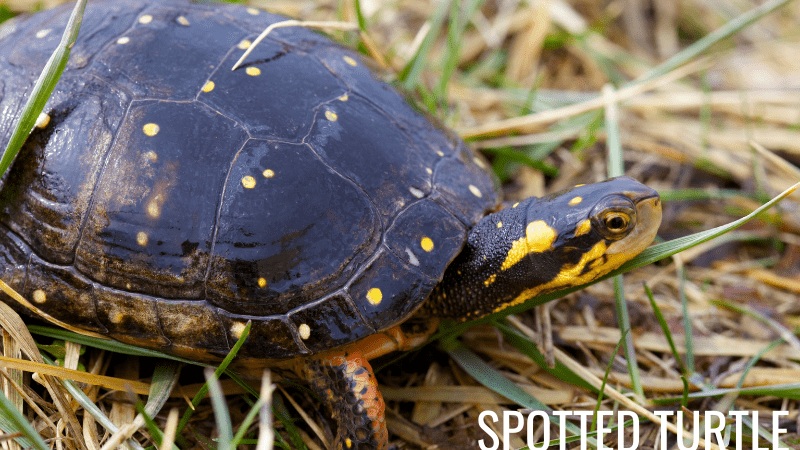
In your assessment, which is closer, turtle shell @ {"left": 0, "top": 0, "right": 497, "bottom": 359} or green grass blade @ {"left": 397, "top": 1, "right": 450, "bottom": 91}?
turtle shell @ {"left": 0, "top": 0, "right": 497, "bottom": 359}

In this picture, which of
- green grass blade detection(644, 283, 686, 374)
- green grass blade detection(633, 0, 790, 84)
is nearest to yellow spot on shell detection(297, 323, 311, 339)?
green grass blade detection(644, 283, 686, 374)

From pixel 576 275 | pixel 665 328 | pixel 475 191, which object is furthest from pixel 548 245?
pixel 665 328

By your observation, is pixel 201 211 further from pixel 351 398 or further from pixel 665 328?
pixel 665 328

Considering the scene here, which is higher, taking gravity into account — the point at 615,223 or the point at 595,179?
the point at 595,179

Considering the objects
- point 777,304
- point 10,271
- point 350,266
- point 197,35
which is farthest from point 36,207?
point 777,304

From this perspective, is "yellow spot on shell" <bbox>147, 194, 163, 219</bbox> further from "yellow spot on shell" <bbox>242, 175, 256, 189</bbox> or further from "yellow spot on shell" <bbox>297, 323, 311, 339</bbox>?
"yellow spot on shell" <bbox>297, 323, 311, 339</bbox>

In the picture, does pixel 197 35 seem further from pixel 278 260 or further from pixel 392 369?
pixel 392 369

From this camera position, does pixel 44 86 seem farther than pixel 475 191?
No
